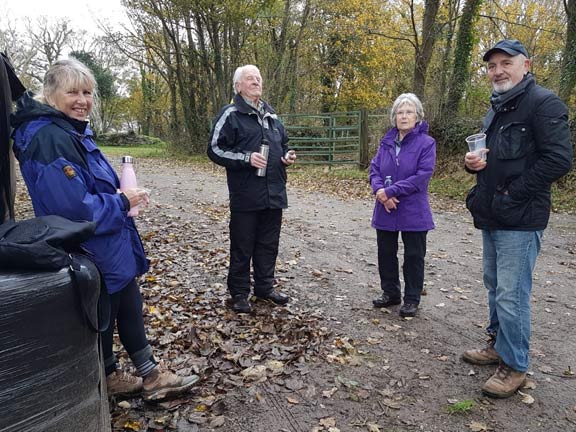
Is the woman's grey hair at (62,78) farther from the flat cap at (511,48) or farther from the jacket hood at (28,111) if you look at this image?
the flat cap at (511,48)

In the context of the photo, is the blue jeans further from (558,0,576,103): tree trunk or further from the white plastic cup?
(558,0,576,103): tree trunk

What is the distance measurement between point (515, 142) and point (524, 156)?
0.35 ft

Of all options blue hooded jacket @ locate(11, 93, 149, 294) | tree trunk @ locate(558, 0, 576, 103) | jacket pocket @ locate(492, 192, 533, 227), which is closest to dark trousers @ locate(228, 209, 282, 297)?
blue hooded jacket @ locate(11, 93, 149, 294)

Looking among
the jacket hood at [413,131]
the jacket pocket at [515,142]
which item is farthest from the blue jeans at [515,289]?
the jacket hood at [413,131]

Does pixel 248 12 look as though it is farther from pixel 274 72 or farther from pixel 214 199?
pixel 214 199

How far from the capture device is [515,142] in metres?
3.01

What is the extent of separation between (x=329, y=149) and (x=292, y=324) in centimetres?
1313

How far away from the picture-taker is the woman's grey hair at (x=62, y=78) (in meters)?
2.47

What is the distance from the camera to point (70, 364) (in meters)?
1.85

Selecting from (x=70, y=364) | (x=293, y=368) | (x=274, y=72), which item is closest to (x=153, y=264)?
(x=293, y=368)

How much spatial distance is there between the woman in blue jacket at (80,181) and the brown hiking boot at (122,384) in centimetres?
11

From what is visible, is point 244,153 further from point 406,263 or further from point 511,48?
point 511,48

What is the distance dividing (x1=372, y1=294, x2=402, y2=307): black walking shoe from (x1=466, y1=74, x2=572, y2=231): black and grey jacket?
163 centimetres

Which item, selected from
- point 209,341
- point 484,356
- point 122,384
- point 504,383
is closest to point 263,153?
point 209,341
